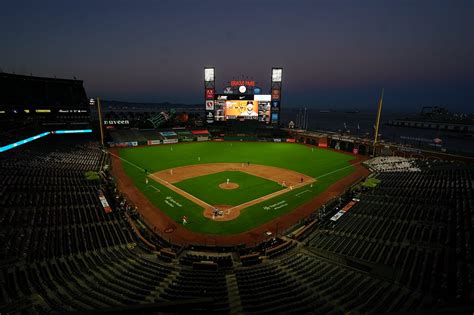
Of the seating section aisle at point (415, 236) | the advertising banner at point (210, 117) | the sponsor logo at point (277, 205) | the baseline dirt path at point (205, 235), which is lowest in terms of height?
the baseline dirt path at point (205, 235)

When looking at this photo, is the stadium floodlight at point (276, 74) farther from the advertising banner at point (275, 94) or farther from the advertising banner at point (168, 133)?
the advertising banner at point (168, 133)

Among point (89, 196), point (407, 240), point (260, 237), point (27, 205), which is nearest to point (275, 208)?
point (260, 237)

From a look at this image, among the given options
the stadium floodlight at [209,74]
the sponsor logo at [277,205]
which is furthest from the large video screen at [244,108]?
the sponsor logo at [277,205]

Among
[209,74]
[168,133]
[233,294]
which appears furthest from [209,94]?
[233,294]

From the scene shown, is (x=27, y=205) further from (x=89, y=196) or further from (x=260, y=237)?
(x=260, y=237)

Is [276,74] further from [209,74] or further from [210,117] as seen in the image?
[210,117]

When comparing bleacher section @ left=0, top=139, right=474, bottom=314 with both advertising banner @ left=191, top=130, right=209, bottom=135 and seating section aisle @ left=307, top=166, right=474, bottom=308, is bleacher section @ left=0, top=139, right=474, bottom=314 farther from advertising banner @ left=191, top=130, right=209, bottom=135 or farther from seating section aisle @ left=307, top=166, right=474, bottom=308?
A: advertising banner @ left=191, top=130, right=209, bottom=135

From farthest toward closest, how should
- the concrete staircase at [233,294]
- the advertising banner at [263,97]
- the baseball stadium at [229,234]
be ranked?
the advertising banner at [263,97] < the baseball stadium at [229,234] < the concrete staircase at [233,294]
